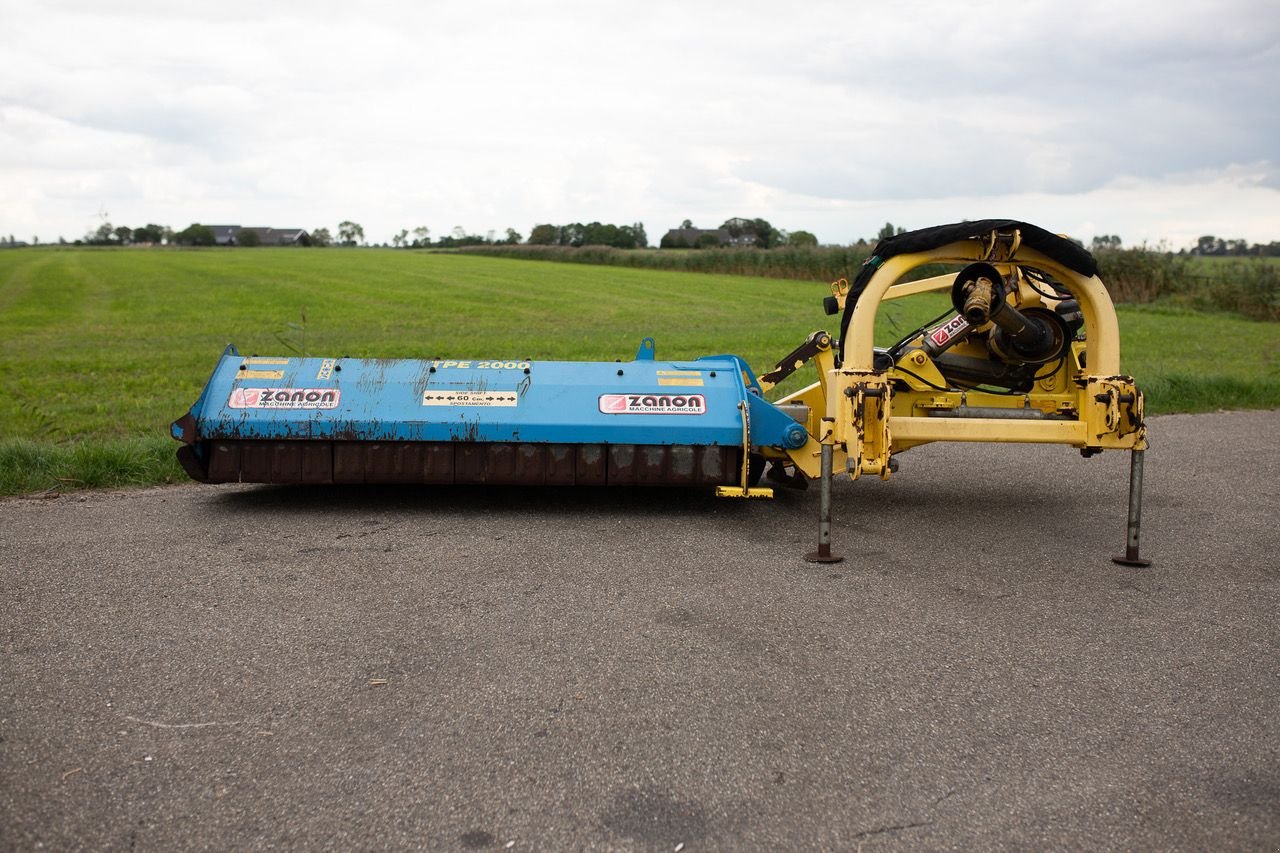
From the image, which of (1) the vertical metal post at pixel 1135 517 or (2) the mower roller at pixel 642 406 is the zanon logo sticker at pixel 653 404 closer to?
(2) the mower roller at pixel 642 406

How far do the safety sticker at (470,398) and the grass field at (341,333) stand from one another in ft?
6.77

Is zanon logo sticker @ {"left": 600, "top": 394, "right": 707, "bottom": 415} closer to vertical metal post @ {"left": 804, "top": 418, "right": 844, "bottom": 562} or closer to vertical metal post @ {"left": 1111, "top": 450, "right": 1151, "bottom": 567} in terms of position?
vertical metal post @ {"left": 804, "top": 418, "right": 844, "bottom": 562}

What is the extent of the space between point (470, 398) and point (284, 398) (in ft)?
3.29

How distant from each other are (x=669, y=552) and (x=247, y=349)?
1154 centimetres

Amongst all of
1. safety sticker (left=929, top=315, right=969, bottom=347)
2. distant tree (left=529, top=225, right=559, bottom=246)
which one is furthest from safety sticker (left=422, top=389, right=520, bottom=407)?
distant tree (left=529, top=225, right=559, bottom=246)

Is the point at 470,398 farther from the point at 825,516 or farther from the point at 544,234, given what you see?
the point at 544,234

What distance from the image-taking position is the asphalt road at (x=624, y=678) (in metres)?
2.68

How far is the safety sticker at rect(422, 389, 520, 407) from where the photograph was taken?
5.67 metres

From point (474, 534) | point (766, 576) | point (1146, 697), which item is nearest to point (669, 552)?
point (766, 576)

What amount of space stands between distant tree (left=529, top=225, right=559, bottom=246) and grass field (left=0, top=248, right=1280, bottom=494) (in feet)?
Answer: 151

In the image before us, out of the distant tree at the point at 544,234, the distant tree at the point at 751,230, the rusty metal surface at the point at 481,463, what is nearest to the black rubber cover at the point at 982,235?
the rusty metal surface at the point at 481,463

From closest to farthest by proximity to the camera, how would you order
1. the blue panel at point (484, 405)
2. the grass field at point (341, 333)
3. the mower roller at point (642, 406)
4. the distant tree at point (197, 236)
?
the mower roller at point (642, 406) → the blue panel at point (484, 405) → the grass field at point (341, 333) → the distant tree at point (197, 236)

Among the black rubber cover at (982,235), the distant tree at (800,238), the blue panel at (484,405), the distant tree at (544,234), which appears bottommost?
the blue panel at (484,405)

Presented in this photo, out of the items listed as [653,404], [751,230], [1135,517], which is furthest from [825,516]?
[751,230]
